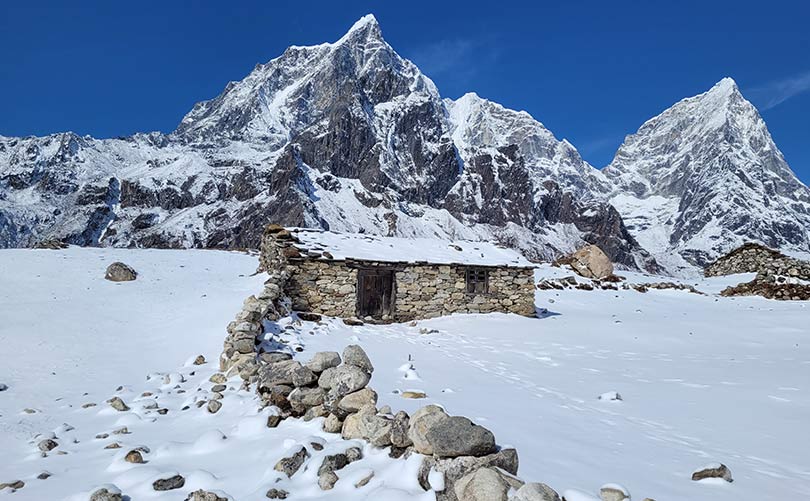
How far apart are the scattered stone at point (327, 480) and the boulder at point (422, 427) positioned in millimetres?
808

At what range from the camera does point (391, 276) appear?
19.1m

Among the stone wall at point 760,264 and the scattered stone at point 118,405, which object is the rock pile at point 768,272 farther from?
the scattered stone at point 118,405

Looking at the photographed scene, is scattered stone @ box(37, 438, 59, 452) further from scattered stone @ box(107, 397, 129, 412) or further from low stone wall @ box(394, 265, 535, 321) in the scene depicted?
low stone wall @ box(394, 265, 535, 321)

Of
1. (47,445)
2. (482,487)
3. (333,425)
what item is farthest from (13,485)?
(482,487)

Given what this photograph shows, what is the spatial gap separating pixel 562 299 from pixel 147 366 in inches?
909

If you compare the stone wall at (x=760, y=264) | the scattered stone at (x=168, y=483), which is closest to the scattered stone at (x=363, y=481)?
the scattered stone at (x=168, y=483)

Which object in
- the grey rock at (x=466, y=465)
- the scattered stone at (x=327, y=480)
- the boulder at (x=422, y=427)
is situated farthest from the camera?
the scattered stone at (x=327, y=480)

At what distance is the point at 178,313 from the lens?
15.6 meters

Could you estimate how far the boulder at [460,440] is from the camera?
3.69 metres

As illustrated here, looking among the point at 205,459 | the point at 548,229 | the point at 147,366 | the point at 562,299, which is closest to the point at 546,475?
the point at 205,459

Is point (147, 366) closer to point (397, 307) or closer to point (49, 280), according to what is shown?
point (397, 307)

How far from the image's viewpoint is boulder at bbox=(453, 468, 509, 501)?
3123 millimetres

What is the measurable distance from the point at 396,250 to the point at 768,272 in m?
28.6

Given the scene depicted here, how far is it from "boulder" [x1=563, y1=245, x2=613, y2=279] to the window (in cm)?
1812
